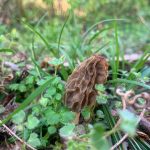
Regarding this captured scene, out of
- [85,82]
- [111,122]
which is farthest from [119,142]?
[85,82]

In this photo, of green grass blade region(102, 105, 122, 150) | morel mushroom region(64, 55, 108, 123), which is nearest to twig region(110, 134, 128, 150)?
green grass blade region(102, 105, 122, 150)

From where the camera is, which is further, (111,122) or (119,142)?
(111,122)

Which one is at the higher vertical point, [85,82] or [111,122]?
[85,82]

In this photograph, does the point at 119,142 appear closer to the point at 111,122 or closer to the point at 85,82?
the point at 111,122

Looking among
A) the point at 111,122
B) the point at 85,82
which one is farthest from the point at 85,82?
the point at 111,122

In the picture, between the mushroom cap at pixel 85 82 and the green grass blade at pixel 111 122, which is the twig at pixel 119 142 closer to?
the green grass blade at pixel 111 122

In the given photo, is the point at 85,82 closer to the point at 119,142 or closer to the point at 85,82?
the point at 85,82

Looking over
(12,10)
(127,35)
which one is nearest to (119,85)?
(127,35)

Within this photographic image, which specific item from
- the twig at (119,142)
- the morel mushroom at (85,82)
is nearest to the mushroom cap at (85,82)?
the morel mushroom at (85,82)

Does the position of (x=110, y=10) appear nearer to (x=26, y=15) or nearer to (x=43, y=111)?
(x=26, y=15)
